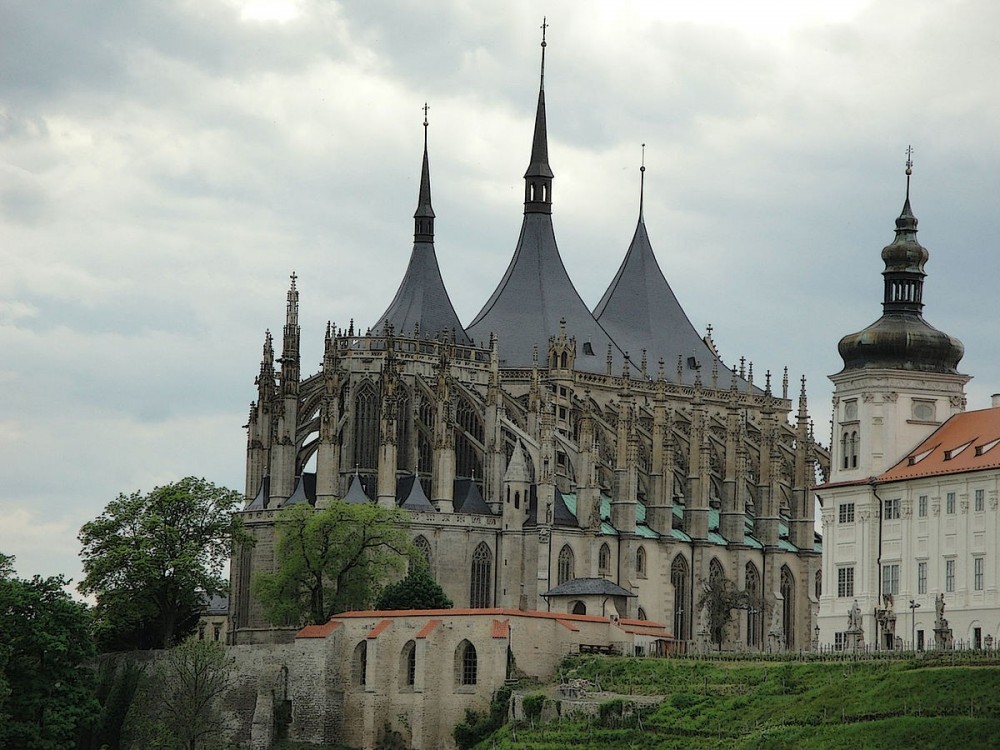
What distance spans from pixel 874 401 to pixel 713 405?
145 feet

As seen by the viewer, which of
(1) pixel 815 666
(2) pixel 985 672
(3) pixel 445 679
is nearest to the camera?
(2) pixel 985 672

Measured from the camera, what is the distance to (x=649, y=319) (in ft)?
485

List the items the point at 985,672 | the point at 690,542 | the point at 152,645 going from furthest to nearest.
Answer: the point at 690,542 → the point at 152,645 → the point at 985,672

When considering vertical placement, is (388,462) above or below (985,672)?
above

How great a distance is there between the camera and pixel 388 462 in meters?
Result: 120

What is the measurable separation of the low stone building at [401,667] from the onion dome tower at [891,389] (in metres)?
11.3

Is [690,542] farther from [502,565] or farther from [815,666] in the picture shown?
[815,666]

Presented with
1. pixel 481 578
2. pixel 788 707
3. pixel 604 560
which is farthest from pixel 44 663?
pixel 788 707

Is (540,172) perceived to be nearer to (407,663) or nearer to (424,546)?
(424,546)

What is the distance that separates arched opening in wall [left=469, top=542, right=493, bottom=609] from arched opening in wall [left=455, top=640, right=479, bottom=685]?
68.5ft

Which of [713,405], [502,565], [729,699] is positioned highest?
[713,405]

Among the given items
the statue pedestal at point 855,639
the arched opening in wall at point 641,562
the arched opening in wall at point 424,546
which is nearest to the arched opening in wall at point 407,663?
the statue pedestal at point 855,639

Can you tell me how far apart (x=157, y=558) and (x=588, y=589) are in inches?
758

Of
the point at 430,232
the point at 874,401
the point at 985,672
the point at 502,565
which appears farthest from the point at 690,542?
the point at 985,672
